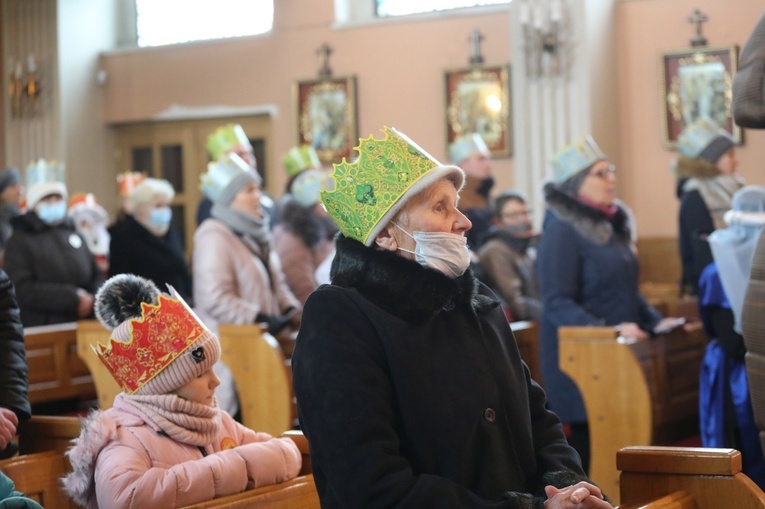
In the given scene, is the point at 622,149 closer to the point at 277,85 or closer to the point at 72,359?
the point at 277,85

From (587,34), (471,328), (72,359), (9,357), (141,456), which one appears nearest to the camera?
(471,328)

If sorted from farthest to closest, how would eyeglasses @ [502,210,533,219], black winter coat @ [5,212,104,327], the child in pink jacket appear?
eyeglasses @ [502,210,533,219] < black winter coat @ [5,212,104,327] < the child in pink jacket

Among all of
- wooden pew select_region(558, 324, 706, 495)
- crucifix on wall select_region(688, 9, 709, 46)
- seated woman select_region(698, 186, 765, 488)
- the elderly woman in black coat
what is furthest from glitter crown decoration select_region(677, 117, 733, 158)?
the elderly woman in black coat

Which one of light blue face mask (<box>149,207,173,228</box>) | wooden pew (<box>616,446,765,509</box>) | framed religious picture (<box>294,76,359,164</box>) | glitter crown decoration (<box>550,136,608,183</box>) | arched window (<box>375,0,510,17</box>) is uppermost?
arched window (<box>375,0,510,17</box>)

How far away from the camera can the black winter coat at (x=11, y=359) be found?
3.34 metres

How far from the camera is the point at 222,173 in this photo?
226 inches

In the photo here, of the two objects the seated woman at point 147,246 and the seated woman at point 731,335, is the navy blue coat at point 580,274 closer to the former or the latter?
the seated woman at point 731,335

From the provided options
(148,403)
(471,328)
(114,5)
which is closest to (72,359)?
(148,403)

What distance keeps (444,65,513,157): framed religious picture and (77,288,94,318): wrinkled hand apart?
5056 mm

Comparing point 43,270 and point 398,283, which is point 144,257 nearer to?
point 43,270

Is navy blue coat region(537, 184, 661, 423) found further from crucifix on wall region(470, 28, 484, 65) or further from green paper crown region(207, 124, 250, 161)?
crucifix on wall region(470, 28, 484, 65)

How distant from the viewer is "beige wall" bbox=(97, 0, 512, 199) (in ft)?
36.2

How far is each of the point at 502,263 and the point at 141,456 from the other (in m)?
4.04

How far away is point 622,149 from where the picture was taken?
10.4m
